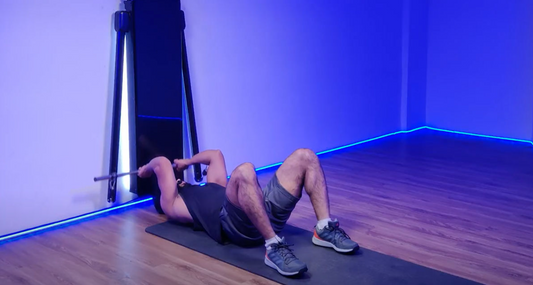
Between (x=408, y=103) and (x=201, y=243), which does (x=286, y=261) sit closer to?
(x=201, y=243)

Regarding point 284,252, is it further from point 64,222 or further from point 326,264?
point 64,222

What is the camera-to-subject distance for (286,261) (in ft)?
9.67

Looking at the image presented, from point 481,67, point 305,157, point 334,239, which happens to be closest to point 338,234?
point 334,239

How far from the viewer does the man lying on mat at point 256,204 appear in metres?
3.05

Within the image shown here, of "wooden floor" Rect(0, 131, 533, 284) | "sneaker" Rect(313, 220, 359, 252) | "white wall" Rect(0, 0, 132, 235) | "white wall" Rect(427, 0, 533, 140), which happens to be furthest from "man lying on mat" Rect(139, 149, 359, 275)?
"white wall" Rect(427, 0, 533, 140)

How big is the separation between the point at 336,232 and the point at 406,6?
4.00 metres

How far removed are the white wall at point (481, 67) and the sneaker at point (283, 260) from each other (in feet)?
14.1

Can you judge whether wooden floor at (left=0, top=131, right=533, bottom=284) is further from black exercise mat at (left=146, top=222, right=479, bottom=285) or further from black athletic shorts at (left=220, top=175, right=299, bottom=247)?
black athletic shorts at (left=220, top=175, right=299, bottom=247)

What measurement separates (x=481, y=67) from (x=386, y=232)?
12.0ft

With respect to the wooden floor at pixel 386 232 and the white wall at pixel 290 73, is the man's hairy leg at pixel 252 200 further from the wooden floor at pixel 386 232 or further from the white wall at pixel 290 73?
the white wall at pixel 290 73

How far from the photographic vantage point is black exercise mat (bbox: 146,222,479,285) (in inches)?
115

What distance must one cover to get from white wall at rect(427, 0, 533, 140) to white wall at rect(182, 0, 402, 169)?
1.95 feet

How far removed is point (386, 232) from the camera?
3.65 m

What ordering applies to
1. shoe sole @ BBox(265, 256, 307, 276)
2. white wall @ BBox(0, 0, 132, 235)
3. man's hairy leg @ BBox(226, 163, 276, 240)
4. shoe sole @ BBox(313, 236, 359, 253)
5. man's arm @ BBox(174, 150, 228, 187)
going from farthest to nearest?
man's arm @ BBox(174, 150, 228, 187)
white wall @ BBox(0, 0, 132, 235)
shoe sole @ BBox(313, 236, 359, 253)
man's hairy leg @ BBox(226, 163, 276, 240)
shoe sole @ BBox(265, 256, 307, 276)
